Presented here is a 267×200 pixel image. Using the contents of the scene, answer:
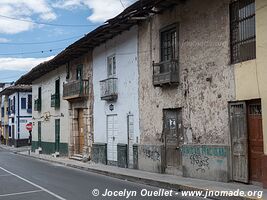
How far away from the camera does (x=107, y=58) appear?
875 inches

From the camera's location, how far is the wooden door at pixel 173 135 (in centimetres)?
1593

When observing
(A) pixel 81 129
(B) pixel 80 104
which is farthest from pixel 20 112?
(B) pixel 80 104

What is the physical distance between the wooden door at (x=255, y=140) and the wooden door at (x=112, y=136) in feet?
31.4

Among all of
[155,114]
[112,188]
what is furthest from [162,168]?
[112,188]

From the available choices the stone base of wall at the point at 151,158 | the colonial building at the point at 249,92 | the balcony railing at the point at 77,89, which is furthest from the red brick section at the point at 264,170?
the balcony railing at the point at 77,89

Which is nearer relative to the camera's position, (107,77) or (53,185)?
(53,185)

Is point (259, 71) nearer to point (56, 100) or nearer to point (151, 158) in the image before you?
point (151, 158)

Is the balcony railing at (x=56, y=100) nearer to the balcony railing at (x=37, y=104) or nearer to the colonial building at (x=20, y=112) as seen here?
the balcony railing at (x=37, y=104)

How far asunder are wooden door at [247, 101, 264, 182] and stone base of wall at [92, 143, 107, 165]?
10.8 metres

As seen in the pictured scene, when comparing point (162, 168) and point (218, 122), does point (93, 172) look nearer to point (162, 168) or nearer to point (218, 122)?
point (162, 168)

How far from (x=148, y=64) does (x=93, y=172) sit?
5.27m

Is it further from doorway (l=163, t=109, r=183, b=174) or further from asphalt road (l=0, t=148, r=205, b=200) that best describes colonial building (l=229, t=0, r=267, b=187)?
doorway (l=163, t=109, r=183, b=174)

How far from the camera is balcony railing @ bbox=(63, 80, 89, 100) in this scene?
81.2ft

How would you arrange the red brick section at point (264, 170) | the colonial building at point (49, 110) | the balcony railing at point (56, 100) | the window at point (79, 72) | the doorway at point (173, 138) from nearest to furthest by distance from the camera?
1. the red brick section at point (264, 170)
2. the doorway at point (173, 138)
3. the window at point (79, 72)
4. the colonial building at point (49, 110)
5. the balcony railing at point (56, 100)
